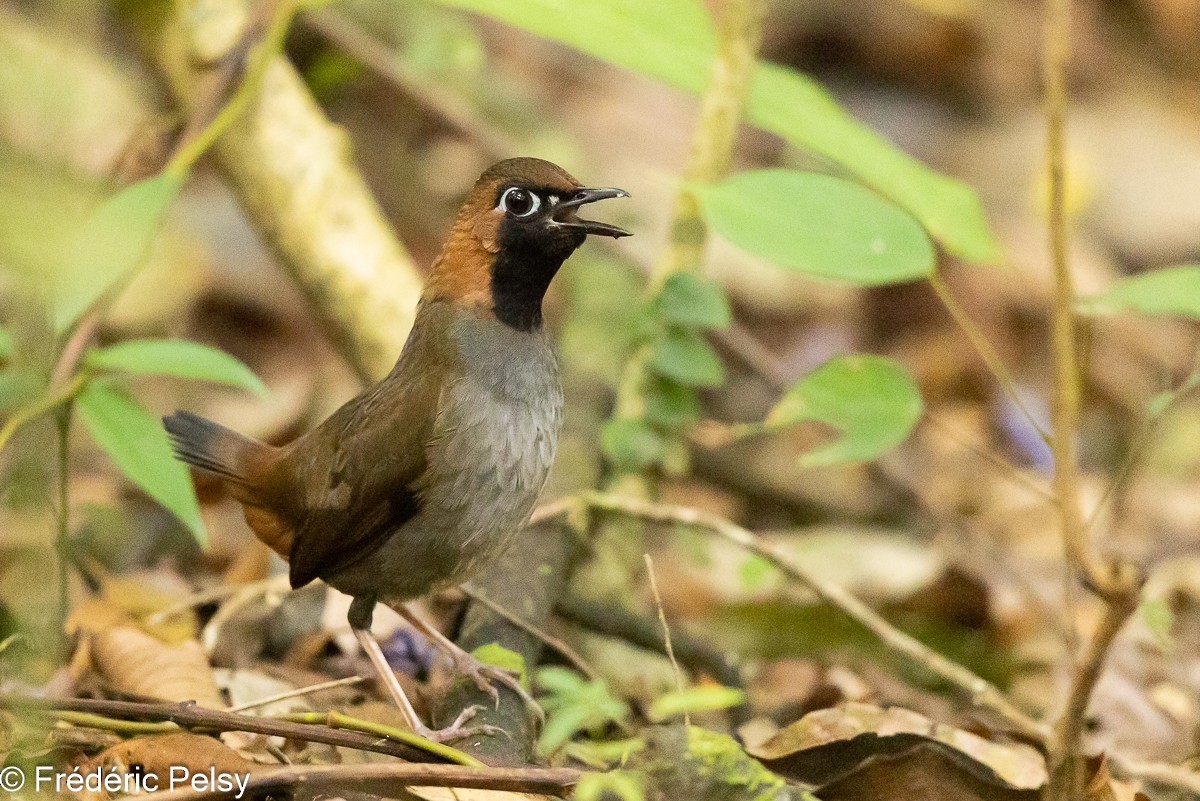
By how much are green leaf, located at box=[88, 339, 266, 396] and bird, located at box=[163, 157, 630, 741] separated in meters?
0.33

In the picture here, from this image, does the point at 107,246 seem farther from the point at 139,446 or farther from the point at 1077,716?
the point at 1077,716

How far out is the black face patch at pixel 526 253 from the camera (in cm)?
341

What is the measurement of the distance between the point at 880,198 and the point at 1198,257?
5.71m

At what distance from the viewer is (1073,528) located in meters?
2.53

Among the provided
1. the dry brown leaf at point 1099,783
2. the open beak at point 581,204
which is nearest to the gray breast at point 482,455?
the open beak at point 581,204

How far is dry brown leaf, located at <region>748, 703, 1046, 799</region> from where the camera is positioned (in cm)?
302

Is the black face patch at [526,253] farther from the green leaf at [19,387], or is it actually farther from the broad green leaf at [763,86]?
the green leaf at [19,387]

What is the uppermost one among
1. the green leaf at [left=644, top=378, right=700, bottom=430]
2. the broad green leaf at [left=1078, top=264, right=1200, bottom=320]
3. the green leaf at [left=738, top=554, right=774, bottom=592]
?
the broad green leaf at [left=1078, top=264, right=1200, bottom=320]

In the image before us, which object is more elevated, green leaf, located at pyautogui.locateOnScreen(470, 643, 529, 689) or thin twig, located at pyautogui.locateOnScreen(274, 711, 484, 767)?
thin twig, located at pyautogui.locateOnScreen(274, 711, 484, 767)

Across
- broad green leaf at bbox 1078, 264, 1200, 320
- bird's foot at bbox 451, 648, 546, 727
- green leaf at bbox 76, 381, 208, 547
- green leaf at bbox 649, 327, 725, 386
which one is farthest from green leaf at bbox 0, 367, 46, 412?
broad green leaf at bbox 1078, 264, 1200, 320

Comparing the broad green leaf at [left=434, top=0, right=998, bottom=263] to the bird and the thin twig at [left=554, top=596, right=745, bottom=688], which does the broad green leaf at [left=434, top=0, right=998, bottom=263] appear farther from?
the thin twig at [left=554, top=596, right=745, bottom=688]

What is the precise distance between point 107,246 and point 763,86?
2.21 metres

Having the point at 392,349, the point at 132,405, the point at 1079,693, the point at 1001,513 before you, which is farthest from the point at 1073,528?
the point at 1001,513

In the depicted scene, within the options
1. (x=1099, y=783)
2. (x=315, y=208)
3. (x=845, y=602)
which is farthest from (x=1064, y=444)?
(x=315, y=208)
